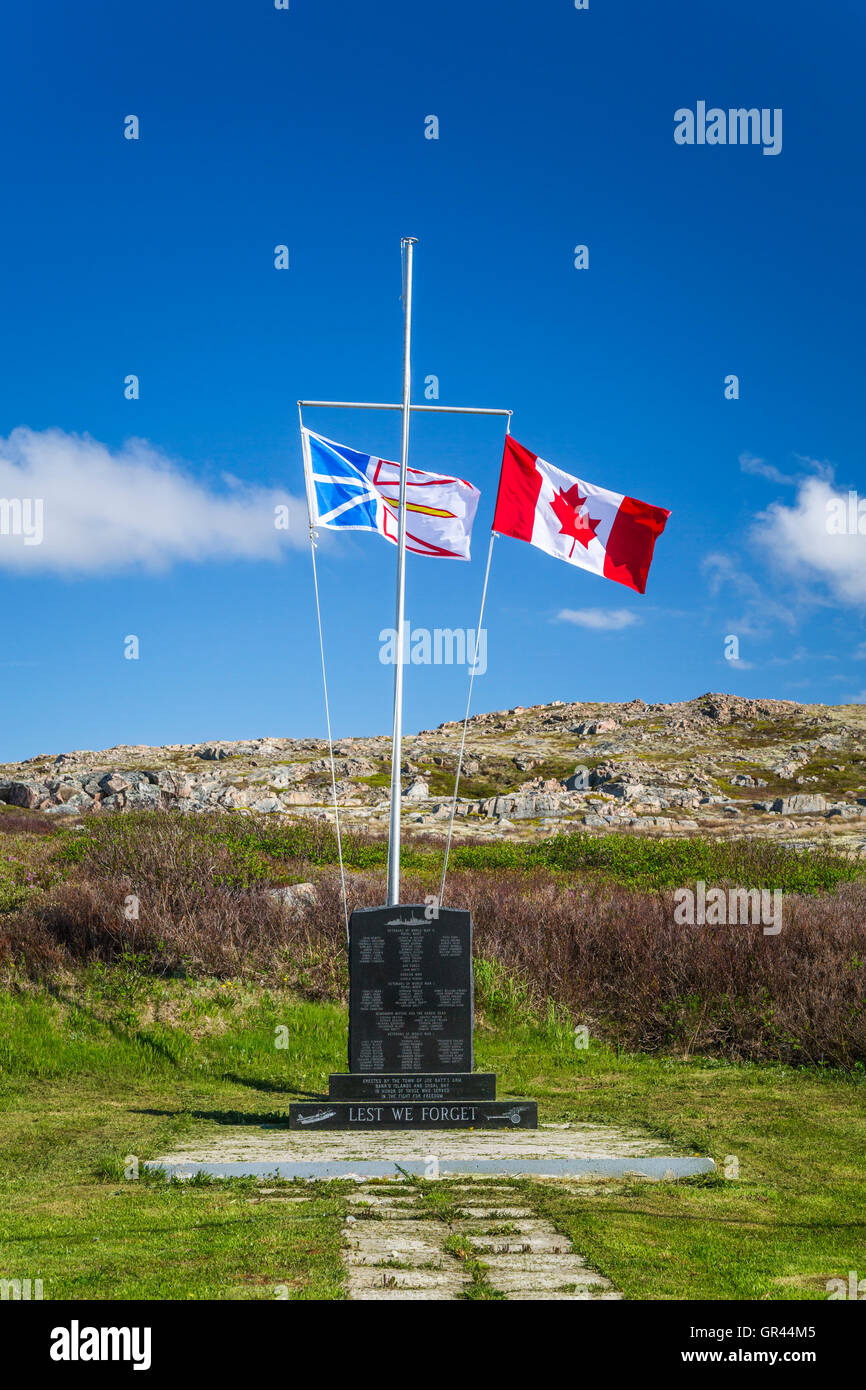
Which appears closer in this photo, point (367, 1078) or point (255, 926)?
point (367, 1078)

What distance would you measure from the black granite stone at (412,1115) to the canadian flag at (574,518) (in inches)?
259

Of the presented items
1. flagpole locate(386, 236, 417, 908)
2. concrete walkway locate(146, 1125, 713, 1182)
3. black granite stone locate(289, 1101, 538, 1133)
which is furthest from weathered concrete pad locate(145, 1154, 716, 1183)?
flagpole locate(386, 236, 417, 908)

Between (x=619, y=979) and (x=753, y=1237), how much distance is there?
9.10m

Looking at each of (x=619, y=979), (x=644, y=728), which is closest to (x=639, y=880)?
(x=619, y=979)

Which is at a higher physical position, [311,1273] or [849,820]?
[849,820]

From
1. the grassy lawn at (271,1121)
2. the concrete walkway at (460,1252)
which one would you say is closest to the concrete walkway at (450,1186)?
the concrete walkway at (460,1252)

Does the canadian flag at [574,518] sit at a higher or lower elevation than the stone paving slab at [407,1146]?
higher

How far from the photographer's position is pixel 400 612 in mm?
12414

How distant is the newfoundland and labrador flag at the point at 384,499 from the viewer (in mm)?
13273

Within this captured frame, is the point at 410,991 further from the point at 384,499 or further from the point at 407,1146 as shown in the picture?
the point at 384,499

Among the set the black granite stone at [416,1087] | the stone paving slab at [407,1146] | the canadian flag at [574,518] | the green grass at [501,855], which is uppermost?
the canadian flag at [574,518]

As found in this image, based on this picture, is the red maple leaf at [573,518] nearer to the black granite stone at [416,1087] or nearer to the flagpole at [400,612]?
the flagpole at [400,612]
